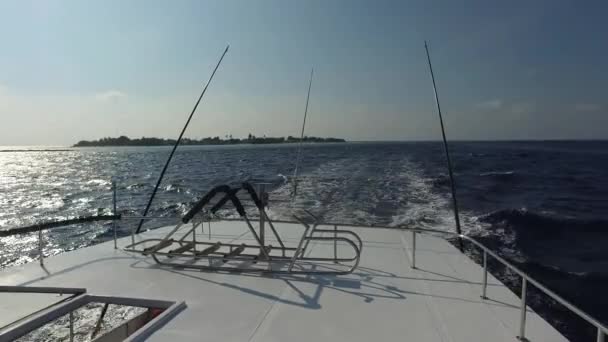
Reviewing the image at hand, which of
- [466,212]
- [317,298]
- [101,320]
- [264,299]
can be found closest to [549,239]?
[466,212]

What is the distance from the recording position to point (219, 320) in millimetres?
3412

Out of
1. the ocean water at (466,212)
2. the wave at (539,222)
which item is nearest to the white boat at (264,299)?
the ocean water at (466,212)

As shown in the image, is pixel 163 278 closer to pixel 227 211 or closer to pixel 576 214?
pixel 227 211

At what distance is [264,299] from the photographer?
3.89 meters

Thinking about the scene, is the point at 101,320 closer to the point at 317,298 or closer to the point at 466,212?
the point at 317,298

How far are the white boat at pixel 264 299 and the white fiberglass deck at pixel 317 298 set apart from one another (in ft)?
0.04

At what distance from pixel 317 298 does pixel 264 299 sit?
58 cm

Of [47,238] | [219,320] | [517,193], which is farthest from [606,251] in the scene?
[47,238]

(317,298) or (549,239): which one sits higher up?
(317,298)

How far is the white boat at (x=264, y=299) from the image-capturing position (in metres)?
3.16

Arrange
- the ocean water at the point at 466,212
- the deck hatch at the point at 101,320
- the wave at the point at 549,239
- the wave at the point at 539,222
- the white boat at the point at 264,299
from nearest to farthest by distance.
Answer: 1. the deck hatch at the point at 101,320
2. the white boat at the point at 264,299
3. the ocean water at the point at 466,212
4. the wave at the point at 549,239
5. the wave at the point at 539,222

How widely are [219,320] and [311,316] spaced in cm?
88

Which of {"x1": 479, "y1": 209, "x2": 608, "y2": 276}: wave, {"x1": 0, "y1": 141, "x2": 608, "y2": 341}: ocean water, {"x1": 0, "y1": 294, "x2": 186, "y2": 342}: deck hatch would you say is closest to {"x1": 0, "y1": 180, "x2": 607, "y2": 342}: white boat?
{"x1": 0, "y1": 294, "x2": 186, "y2": 342}: deck hatch

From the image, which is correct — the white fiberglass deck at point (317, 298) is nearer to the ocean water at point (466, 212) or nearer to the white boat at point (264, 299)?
the white boat at point (264, 299)
